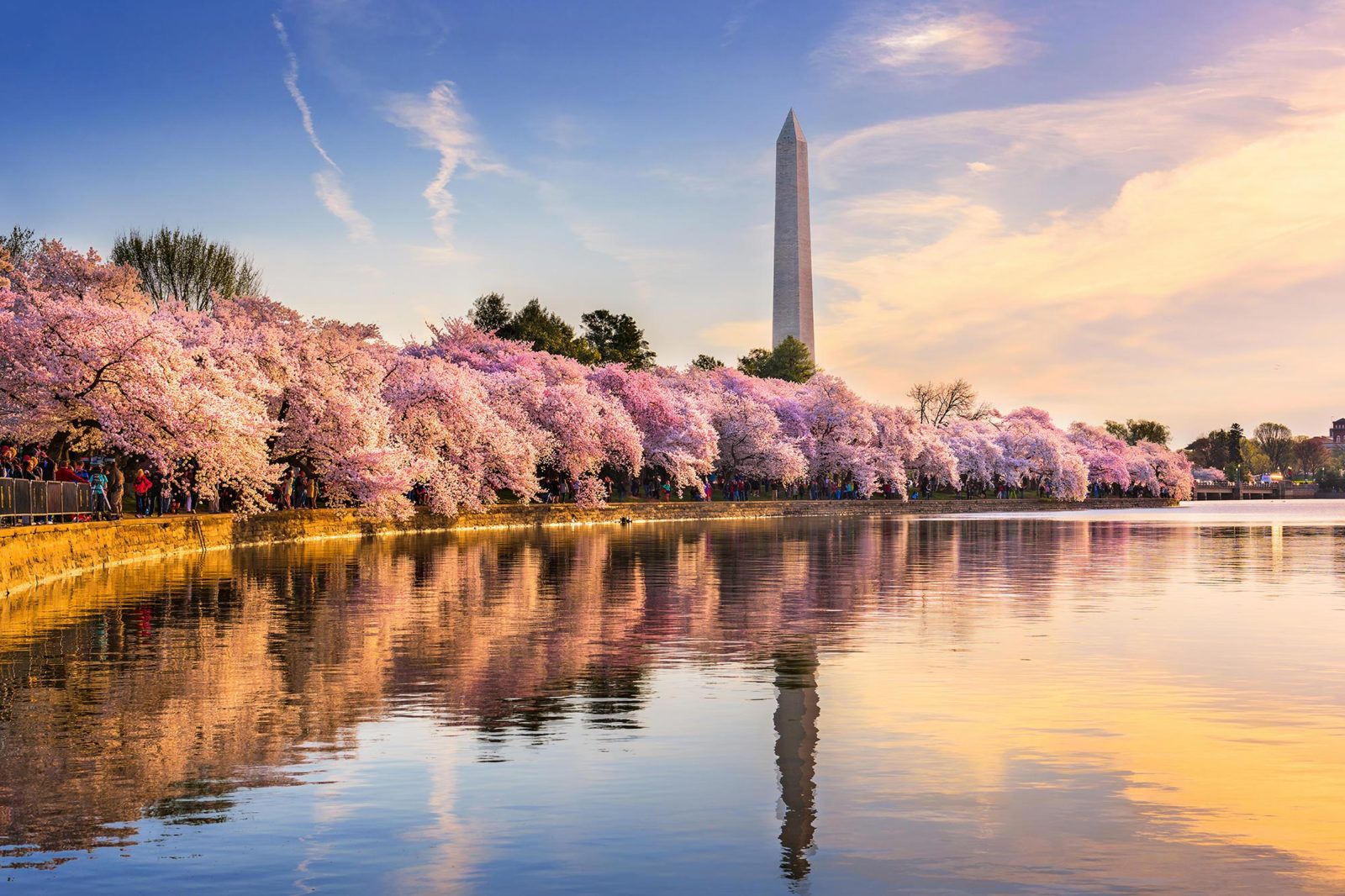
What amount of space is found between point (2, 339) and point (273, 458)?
742 inches

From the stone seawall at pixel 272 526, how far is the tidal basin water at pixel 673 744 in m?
3.66

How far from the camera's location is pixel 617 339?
14050 cm

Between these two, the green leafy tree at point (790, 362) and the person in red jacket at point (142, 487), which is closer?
the person in red jacket at point (142, 487)

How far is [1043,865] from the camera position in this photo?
9055mm

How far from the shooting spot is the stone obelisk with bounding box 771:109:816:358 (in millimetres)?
121000

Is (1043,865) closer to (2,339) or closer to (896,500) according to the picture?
(2,339)

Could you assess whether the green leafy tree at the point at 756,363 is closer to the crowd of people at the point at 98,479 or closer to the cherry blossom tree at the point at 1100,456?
the cherry blossom tree at the point at 1100,456

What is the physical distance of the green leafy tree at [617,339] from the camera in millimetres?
137625

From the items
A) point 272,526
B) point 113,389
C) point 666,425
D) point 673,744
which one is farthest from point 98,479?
point 666,425

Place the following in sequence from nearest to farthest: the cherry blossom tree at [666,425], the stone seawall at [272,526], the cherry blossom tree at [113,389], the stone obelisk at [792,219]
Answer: the stone seawall at [272,526], the cherry blossom tree at [113,389], the cherry blossom tree at [666,425], the stone obelisk at [792,219]

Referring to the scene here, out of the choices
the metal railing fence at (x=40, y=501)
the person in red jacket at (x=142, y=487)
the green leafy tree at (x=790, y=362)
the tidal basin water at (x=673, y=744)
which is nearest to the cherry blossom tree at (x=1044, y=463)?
the green leafy tree at (x=790, y=362)

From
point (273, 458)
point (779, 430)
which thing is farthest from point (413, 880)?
point (779, 430)

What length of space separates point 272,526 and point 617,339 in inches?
3453

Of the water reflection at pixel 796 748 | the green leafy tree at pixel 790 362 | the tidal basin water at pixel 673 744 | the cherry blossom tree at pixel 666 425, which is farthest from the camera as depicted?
the green leafy tree at pixel 790 362
